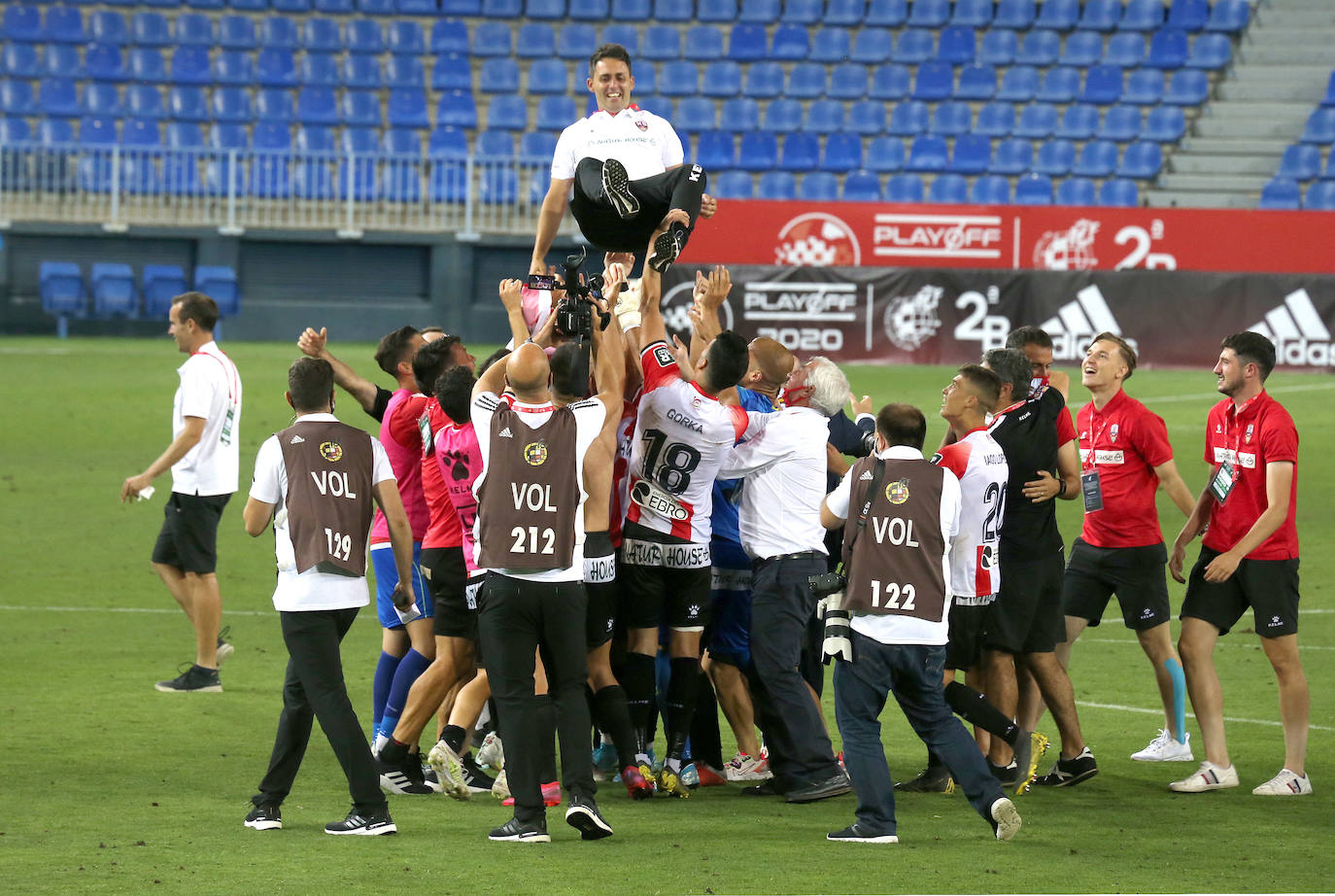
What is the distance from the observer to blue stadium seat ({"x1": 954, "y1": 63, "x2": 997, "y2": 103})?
101ft

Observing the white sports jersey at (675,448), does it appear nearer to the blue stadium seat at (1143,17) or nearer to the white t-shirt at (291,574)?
the white t-shirt at (291,574)

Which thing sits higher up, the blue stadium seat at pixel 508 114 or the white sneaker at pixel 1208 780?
the blue stadium seat at pixel 508 114

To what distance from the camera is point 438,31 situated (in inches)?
1213

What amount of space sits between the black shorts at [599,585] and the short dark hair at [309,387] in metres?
1.27

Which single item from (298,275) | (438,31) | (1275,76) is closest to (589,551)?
(298,275)

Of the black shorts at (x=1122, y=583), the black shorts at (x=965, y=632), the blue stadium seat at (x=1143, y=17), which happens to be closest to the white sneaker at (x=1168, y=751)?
the black shorts at (x=1122, y=583)

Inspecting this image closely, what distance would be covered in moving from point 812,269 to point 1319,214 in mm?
8410

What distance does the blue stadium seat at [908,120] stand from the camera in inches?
1190

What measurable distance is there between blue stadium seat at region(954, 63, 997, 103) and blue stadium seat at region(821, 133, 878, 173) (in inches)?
95.3

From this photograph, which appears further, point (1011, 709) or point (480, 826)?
point (1011, 709)

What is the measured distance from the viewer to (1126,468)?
8336mm

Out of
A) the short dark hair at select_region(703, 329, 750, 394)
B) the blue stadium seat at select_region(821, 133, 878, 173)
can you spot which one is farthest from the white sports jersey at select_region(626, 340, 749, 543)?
the blue stadium seat at select_region(821, 133, 878, 173)

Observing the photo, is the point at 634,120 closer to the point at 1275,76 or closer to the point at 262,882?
the point at 262,882

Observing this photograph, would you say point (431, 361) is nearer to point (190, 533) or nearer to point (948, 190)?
point (190, 533)
